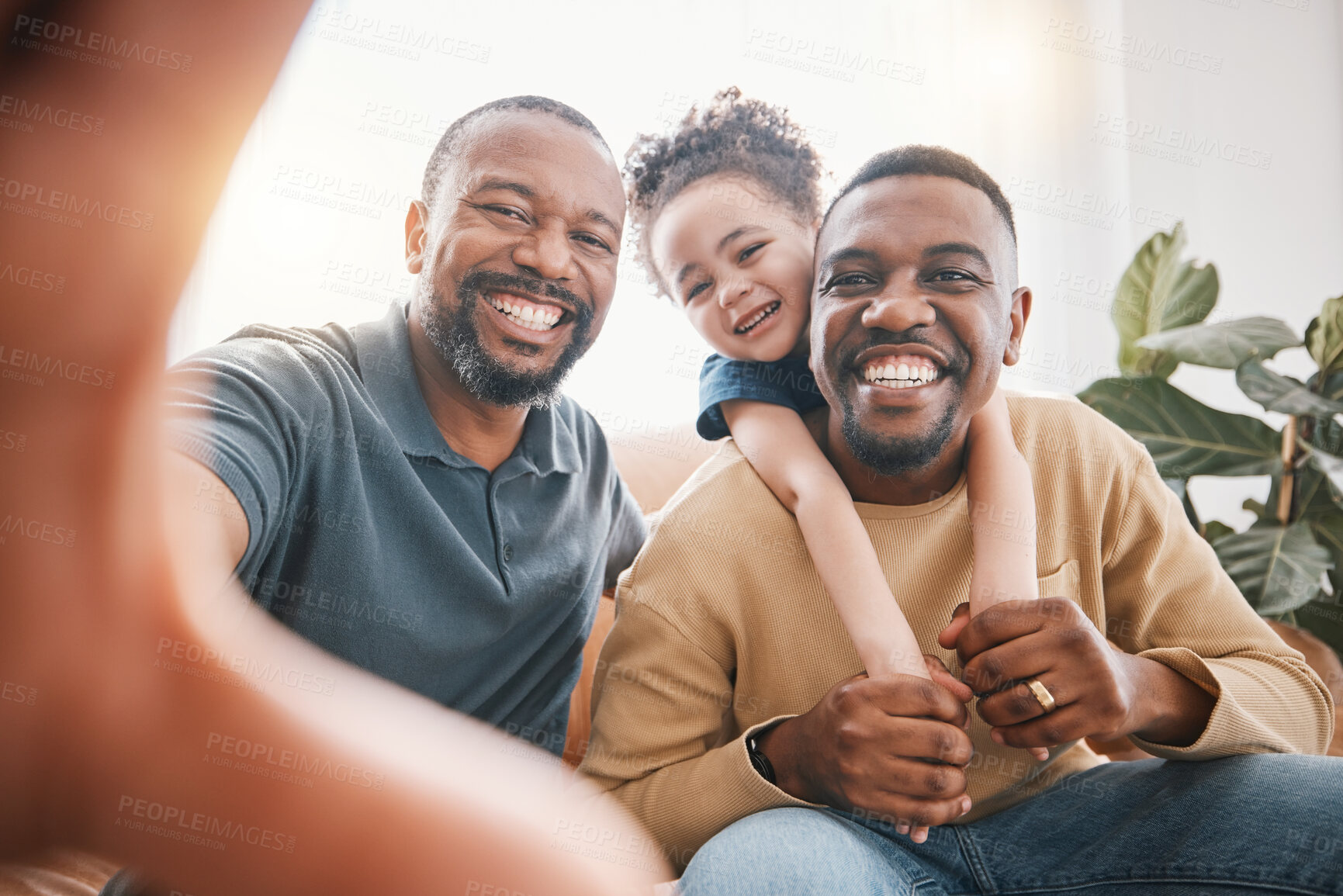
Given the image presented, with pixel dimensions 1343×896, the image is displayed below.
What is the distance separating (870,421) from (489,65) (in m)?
1.18

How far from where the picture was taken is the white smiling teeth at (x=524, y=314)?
1073mm

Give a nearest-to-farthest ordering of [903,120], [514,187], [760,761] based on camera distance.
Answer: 1. [760,761]
2. [514,187]
3. [903,120]

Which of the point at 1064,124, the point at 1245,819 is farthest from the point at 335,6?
the point at 1064,124

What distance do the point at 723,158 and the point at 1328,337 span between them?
4.10ft

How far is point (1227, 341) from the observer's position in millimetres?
1582

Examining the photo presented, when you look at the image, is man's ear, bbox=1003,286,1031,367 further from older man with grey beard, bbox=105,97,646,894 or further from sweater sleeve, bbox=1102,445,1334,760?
older man with grey beard, bbox=105,97,646,894

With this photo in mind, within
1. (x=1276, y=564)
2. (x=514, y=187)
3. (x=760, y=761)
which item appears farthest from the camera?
(x=1276, y=564)

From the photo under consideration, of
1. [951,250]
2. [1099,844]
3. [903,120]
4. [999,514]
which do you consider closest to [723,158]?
[951,250]

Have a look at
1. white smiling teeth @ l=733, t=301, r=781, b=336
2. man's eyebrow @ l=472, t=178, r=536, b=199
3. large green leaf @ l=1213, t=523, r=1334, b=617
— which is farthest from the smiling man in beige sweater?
large green leaf @ l=1213, t=523, r=1334, b=617

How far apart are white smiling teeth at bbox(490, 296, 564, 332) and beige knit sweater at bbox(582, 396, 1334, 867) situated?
298 millimetres

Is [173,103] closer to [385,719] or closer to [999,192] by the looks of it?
[385,719]

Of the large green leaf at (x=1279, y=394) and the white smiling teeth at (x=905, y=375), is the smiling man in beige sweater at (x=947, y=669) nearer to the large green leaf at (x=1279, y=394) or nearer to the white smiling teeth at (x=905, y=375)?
the white smiling teeth at (x=905, y=375)

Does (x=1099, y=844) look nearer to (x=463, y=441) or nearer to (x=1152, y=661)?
(x=1152, y=661)

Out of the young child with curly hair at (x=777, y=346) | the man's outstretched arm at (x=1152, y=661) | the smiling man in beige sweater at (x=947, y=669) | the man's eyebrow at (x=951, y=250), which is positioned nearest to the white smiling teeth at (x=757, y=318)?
the young child with curly hair at (x=777, y=346)
